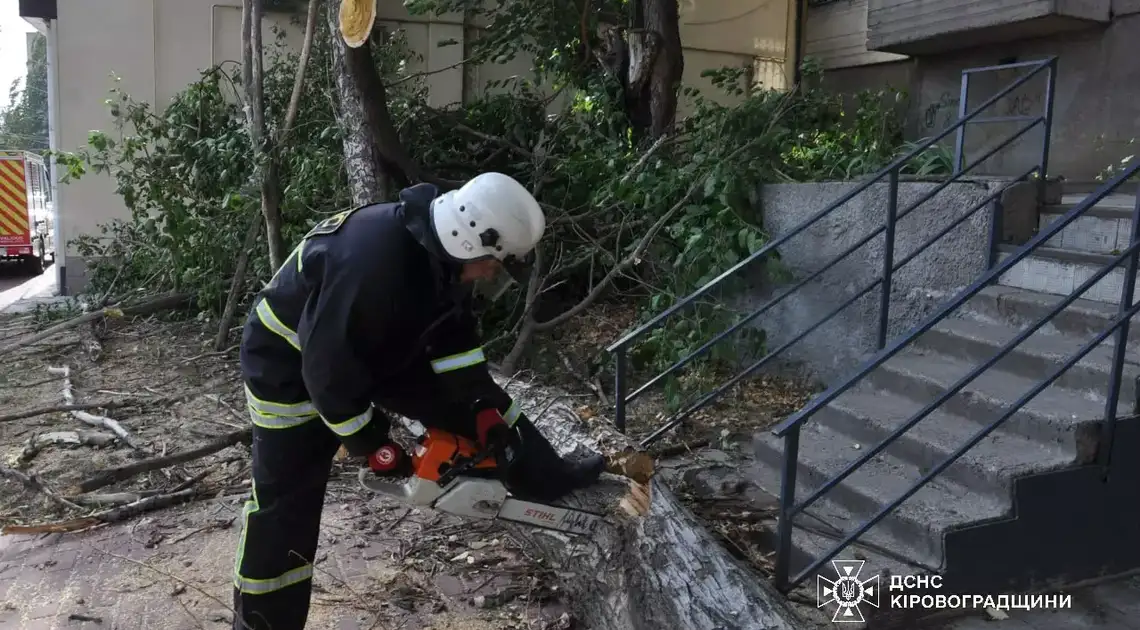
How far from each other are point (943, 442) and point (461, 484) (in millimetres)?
2232

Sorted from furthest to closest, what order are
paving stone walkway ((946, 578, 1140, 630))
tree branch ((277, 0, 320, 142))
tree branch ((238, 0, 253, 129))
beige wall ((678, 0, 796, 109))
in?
beige wall ((678, 0, 796, 109)) → tree branch ((238, 0, 253, 129)) → tree branch ((277, 0, 320, 142)) → paving stone walkway ((946, 578, 1140, 630))

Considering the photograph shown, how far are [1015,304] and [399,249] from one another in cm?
333

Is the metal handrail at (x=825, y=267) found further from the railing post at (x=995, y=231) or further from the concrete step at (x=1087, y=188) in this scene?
the concrete step at (x=1087, y=188)

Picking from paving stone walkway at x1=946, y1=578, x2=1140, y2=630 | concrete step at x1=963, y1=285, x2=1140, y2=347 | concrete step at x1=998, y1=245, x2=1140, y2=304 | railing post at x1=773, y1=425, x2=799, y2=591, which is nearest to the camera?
railing post at x1=773, y1=425, x2=799, y2=591

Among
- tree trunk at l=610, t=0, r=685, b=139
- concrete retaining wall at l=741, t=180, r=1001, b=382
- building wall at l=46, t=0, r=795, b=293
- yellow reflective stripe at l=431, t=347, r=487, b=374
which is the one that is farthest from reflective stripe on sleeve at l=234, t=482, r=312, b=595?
building wall at l=46, t=0, r=795, b=293

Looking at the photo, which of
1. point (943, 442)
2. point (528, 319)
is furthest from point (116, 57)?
point (943, 442)

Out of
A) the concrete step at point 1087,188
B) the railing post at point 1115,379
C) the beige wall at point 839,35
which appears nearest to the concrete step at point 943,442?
the railing post at point 1115,379

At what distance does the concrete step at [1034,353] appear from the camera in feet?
11.5

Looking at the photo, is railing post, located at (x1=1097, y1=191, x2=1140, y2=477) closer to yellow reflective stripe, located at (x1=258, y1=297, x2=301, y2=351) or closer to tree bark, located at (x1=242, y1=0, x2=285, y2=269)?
yellow reflective stripe, located at (x1=258, y1=297, x2=301, y2=351)

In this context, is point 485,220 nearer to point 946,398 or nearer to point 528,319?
point 946,398

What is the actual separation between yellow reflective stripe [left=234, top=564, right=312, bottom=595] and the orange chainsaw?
1.47 feet

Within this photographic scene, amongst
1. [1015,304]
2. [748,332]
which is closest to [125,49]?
[748,332]

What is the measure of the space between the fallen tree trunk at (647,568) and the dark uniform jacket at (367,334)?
0.48m

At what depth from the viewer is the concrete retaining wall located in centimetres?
475
